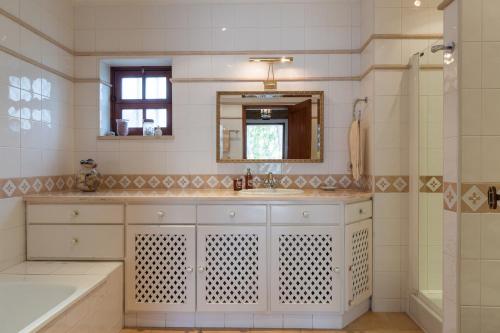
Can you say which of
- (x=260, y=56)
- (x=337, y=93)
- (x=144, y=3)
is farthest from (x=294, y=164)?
(x=144, y=3)

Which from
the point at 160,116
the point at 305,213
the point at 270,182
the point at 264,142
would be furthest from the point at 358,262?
the point at 160,116

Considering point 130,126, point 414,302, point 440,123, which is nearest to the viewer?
point 440,123

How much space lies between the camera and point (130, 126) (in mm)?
3188

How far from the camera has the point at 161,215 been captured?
2396mm

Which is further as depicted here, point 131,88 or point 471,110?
point 131,88

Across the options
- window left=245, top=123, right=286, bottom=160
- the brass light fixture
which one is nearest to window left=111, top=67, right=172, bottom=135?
A: window left=245, top=123, right=286, bottom=160

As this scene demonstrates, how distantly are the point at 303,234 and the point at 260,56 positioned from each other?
4.96ft

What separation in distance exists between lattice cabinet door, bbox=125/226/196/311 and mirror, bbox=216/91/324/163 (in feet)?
2.74

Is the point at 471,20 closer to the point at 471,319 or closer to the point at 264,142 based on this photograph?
the point at 471,319

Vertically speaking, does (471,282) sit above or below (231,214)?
below

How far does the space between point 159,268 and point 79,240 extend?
569 mm

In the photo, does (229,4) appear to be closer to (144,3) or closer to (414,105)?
(144,3)

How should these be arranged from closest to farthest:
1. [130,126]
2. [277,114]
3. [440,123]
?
[440,123], [277,114], [130,126]

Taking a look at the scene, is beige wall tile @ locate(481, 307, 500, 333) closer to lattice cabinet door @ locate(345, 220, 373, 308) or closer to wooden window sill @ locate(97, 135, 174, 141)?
lattice cabinet door @ locate(345, 220, 373, 308)
